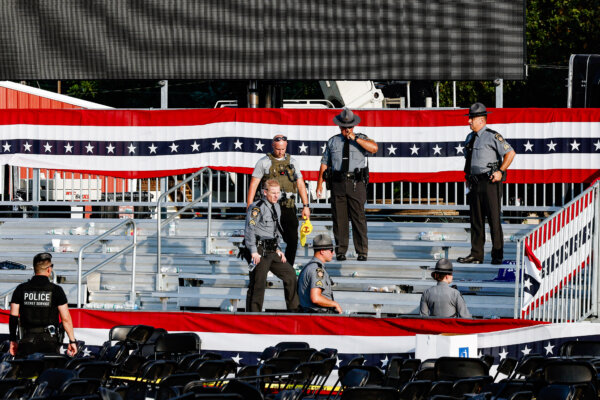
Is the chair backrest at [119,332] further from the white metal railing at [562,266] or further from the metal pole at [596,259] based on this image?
the metal pole at [596,259]

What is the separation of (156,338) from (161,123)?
208 inches

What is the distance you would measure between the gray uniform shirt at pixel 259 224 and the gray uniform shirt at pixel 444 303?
178cm

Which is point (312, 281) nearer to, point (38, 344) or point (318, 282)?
point (318, 282)

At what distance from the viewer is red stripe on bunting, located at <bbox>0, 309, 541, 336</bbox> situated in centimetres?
1110

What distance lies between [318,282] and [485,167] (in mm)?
2494

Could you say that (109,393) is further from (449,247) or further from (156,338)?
(449,247)

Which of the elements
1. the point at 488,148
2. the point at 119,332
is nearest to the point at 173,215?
the point at 119,332

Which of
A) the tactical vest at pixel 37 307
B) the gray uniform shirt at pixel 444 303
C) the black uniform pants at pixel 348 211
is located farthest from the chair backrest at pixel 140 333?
the black uniform pants at pixel 348 211

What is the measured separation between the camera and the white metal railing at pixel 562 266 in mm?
11711

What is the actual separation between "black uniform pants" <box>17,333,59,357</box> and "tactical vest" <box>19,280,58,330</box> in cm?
10

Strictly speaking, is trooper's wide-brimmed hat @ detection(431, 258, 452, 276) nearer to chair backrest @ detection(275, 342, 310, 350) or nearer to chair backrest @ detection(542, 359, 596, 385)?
chair backrest @ detection(275, 342, 310, 350)

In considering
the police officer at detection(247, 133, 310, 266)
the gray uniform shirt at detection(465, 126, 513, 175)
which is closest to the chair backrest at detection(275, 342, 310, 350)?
the police officer at detection(247, 133, 310, 266)

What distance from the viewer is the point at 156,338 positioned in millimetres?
11227

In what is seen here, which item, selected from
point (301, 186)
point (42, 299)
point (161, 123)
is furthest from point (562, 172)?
point (42, 299)
